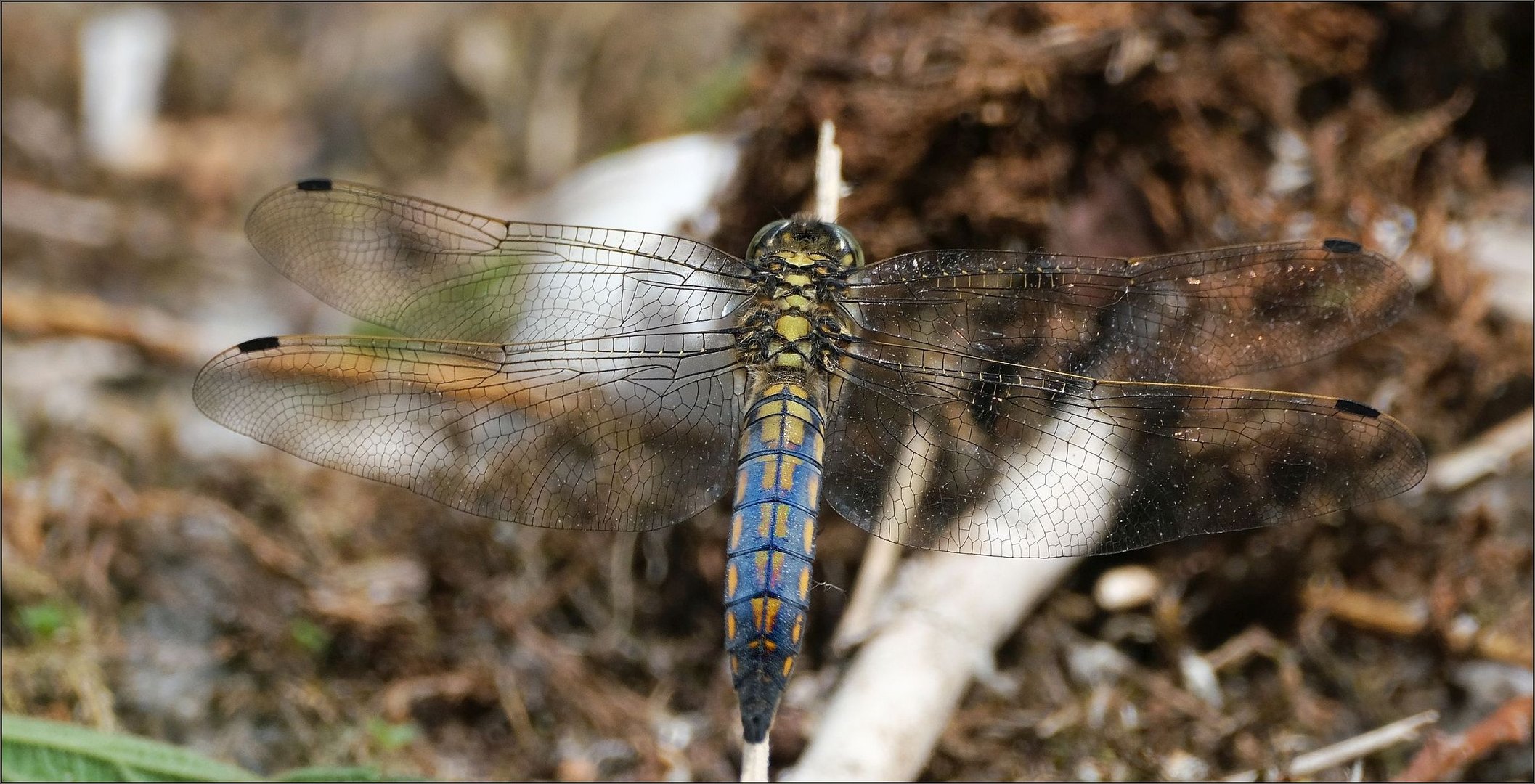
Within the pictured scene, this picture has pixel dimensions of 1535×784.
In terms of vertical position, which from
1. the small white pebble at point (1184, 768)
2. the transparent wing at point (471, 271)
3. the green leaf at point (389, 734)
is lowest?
the small white pebble at point (1184, 768)

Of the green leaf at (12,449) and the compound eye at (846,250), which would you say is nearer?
the compound eye at (846,250)

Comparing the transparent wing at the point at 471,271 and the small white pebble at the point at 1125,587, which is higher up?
the transparent wing at the point at 471,271

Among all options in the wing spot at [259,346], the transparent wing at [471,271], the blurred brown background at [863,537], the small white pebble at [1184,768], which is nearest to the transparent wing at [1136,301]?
the transparent wing at [471,271]

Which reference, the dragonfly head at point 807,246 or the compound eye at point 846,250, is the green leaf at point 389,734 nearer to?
the dragonfly head at point 807,246

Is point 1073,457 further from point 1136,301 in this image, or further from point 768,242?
point 768,242

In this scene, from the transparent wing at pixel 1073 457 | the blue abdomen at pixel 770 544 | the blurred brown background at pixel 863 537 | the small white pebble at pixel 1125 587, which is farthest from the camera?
the small white pebble at pixel 1125 587

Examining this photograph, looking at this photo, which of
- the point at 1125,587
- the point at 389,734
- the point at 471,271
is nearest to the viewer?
the point at 471,271

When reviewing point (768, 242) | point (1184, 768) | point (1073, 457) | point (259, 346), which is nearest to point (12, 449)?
point (259, 346)
